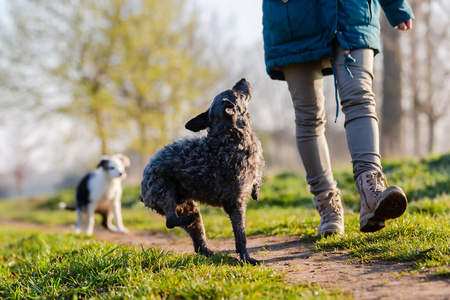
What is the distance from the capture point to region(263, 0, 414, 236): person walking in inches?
119

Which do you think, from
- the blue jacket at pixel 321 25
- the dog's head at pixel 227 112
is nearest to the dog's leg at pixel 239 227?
the dog's head at pixel 227 112

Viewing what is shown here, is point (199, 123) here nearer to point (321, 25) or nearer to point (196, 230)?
point (196, 230)

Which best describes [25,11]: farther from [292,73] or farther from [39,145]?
[292,73]

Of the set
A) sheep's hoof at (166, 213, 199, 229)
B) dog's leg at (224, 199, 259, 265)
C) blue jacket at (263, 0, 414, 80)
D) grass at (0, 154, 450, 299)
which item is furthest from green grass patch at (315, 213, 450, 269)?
blue jacket at (263, 0, 414, 80)

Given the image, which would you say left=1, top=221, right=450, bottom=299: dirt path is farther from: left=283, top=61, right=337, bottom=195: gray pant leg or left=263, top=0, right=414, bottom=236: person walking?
left=283, top=61, right=337, bottom=195: gray pant leg

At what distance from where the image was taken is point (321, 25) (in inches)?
124

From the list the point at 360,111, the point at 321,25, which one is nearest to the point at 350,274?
the point at 360,111

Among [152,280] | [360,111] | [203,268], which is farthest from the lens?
[360,111]

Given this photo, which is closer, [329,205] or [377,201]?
[377,201]

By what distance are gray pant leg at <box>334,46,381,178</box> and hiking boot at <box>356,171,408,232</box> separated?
0.10 metres

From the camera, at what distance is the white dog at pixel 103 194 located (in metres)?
6.76

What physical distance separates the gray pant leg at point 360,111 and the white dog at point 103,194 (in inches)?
186

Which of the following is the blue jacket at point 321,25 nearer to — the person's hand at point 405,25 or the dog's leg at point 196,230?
the person's hand at point 405,25

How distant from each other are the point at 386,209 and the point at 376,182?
252mm
